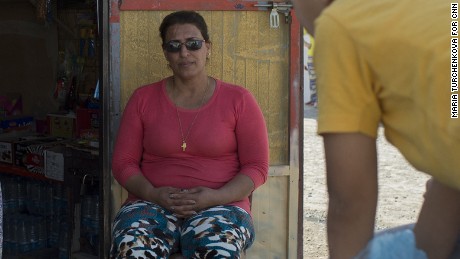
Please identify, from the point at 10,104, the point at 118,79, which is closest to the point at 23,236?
the point at 10,104

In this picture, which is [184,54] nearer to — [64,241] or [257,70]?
[257,70]

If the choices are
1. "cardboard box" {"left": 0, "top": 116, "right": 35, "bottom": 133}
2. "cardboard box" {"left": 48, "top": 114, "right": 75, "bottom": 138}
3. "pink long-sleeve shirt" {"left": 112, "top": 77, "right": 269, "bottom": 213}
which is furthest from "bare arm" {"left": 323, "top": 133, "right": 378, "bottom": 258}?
"cardboard box" {"left": 0, "top": 116, "right": 35, "bottom": 133}

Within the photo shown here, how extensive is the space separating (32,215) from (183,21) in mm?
2270

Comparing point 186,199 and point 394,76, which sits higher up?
point 394,76

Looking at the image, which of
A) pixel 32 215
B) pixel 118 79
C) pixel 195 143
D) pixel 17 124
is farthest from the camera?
pixel 17 124

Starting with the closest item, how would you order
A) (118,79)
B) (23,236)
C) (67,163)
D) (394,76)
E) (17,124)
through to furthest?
(394,76) < (118,79) < (67,163) < (23,236) < (17,124)

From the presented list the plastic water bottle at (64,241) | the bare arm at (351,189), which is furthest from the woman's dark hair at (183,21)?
the bare arm at (351,189)

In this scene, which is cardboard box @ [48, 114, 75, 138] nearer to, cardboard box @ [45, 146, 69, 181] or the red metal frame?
cardboard box @ [45, 146, 69, 181]

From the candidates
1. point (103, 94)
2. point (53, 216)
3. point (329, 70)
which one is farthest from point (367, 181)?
point (53, 216)

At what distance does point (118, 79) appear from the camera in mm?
3986

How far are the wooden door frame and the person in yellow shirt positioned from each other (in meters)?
2.37

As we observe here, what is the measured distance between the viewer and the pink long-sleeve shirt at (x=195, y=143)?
3.63 m

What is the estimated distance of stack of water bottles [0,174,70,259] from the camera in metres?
5.16

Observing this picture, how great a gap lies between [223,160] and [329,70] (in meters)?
2.09
